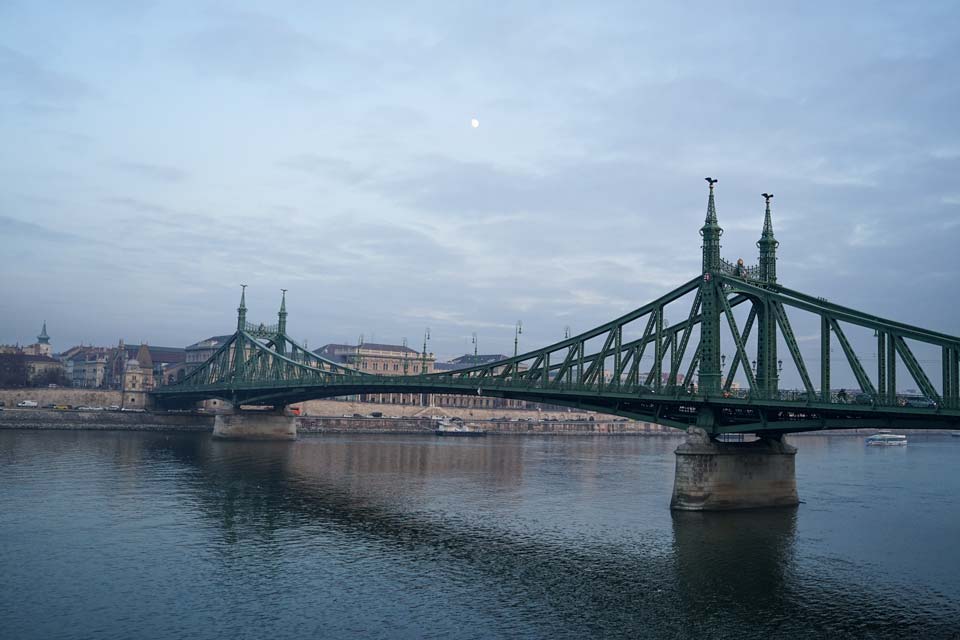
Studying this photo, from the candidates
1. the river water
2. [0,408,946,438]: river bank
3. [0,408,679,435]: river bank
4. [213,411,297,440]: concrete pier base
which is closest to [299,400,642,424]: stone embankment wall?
[0,408,946,438]: river bank

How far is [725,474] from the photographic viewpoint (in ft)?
184

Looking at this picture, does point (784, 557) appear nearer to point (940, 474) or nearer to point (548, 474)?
point (548, 474)

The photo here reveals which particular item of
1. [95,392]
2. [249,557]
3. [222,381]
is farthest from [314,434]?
[249,557]

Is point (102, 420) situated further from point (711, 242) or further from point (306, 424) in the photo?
point (711, 242)

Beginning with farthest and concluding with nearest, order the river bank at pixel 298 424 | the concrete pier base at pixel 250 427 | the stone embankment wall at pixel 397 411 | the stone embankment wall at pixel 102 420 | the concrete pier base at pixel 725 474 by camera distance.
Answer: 1. the stone embankment wall at pixel 397 411
2. the river bank at pixel 298 424
3. the concrete pier base at pixel 250 427
4. the stone embankment wall at pixel 102 420
5. the concrete pier base at pixel 725 474

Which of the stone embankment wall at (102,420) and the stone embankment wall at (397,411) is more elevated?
the stone embankment wall at (397,411)

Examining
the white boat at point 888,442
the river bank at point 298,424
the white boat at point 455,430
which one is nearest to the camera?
the river bank at point 298,424

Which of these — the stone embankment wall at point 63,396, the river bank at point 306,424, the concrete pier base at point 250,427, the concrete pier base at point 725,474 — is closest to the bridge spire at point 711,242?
the concrete pier base at point 725,474

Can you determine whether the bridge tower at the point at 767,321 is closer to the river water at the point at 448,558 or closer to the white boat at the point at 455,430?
the river water at the point at 448,558

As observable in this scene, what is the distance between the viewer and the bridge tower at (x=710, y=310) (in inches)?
2288

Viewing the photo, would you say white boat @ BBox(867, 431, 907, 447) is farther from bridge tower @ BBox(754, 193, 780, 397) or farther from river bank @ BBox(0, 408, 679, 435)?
bridge tower @ BBox(754, 193, 780, 397)

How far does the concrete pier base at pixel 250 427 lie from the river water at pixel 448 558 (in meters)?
46.9

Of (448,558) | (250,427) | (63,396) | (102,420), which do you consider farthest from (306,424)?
(448,558)

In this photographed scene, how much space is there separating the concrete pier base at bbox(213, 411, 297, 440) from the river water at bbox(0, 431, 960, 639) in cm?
4692
